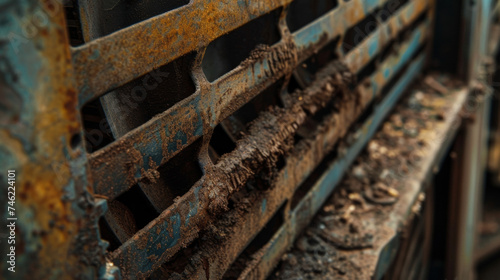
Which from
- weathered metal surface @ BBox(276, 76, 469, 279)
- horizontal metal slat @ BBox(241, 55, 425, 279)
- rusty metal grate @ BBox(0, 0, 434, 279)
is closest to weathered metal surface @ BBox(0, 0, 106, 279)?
rusty metal grate @ BBox(0, 0, 434, 279)

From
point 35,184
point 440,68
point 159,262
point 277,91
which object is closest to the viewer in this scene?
point 35,184

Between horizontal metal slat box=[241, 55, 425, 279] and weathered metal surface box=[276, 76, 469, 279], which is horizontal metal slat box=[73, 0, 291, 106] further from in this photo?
weathered metal surface box=[276, 76, 469, 279]

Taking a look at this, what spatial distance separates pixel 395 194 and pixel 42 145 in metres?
1.62

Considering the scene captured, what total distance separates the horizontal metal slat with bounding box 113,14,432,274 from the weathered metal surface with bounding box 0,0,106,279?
0.64 feet

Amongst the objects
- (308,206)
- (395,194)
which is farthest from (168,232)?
(395,194)

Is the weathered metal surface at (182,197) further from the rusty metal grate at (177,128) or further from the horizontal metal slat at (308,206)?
the horizontal metal slat at (308,206)

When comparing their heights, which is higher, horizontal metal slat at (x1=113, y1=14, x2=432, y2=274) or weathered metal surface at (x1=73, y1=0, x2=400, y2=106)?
weathered metal surface at (x1=73, y1=0, x2=400, y2=106)

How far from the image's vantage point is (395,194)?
2014 mm

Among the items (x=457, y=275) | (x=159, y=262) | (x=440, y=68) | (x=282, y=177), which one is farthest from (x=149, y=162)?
(x=457, y=275)

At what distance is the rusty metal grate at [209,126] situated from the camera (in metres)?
0.90

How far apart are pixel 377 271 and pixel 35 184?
1254mm

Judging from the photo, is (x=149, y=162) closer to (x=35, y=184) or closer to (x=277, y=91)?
(x=35, y=184)

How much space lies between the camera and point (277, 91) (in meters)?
1.45

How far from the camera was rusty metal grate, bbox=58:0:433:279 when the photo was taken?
897 mm
